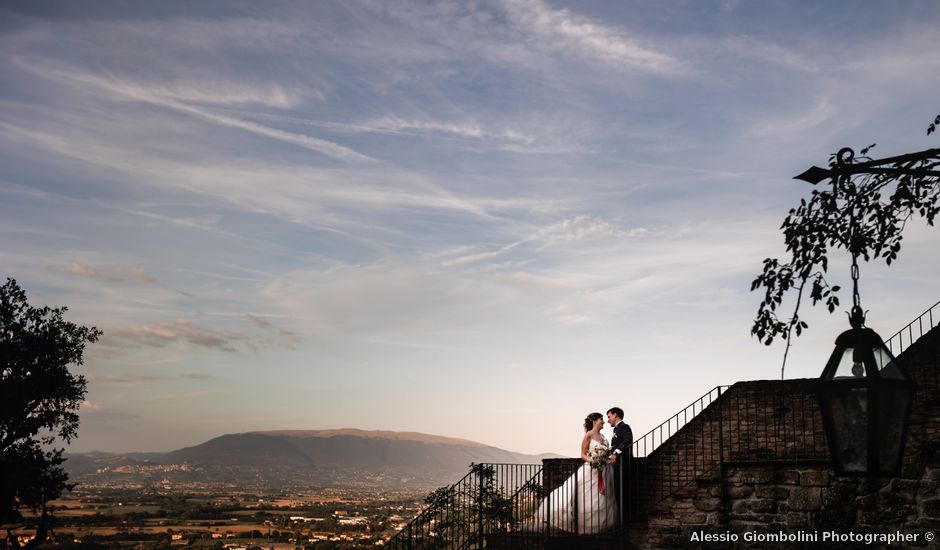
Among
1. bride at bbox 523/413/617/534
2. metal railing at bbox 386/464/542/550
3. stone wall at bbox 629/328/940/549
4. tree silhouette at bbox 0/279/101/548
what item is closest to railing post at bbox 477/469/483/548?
metal railing at bbox 386/464/542/550

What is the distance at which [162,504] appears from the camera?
470ft

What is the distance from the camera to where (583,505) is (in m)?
16.3

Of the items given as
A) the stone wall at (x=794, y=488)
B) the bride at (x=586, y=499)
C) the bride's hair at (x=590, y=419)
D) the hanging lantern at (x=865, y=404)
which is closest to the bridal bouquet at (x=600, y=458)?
the bride at (x=586, y=499)

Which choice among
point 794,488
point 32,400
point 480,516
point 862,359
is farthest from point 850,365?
point 32,400

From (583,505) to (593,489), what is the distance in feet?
1.25

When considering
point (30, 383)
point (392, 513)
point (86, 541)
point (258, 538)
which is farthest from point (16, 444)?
point (392, 513)

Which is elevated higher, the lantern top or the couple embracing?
the lantern top

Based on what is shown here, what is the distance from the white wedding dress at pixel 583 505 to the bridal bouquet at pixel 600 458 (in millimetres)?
67

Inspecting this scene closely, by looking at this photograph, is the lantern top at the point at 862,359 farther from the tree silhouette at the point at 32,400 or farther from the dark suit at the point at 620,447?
the tree silhouette at the point at 32,400

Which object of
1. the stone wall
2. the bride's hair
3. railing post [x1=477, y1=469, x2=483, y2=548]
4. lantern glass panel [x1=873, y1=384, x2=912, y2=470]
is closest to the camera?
lantern glass panel [x1=873, y1=384, x2=912, y2=470]

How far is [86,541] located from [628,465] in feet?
255

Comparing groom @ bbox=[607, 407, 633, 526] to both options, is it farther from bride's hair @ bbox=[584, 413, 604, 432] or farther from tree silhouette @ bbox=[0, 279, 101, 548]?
tree silhouette @ bbox=[0, 279, 101, 548]

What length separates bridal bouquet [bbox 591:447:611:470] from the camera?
16266mm

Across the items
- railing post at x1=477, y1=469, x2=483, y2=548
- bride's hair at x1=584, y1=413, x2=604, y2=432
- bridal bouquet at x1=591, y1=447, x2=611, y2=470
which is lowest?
railing post at x1=477, y1=469, x2=483, y2=548
